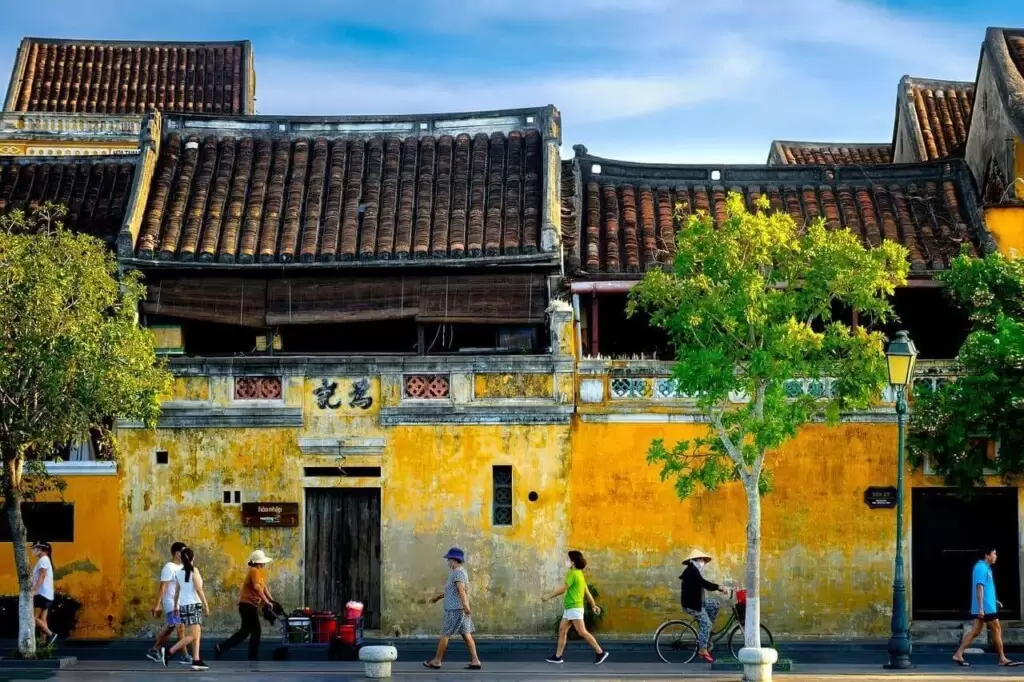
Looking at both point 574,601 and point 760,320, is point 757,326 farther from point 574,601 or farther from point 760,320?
point 574,601

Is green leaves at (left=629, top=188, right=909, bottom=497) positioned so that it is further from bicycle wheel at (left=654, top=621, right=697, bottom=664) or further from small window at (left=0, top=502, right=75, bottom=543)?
small window at (left=0, top=502, right=75, bottom=543)

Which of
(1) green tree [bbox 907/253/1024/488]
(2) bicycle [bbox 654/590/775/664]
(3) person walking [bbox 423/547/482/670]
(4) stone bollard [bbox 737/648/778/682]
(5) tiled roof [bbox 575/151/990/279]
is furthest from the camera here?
(5) tiled roof [bbox 575/151/990/279]

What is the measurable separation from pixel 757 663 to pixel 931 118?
20.1 m

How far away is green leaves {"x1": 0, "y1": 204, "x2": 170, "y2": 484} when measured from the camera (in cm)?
2350

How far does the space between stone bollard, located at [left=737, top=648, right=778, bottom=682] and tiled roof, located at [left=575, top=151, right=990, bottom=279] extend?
8516 mm

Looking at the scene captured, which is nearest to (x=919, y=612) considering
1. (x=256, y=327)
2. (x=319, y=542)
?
(x=319, y=542)

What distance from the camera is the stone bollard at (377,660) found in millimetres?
21969

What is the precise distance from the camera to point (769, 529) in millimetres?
26797

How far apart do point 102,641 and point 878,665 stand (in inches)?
467

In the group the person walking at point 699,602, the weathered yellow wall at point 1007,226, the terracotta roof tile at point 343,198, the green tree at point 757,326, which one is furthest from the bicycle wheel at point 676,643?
the weathered yellow wall at point 1007,226

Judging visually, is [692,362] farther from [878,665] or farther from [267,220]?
[267,220]

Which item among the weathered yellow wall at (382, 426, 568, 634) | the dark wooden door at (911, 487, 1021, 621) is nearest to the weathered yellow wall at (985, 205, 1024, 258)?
the dark wooden door at (911, 487, 1021, 621)

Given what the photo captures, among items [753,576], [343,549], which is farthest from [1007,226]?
[343,549]

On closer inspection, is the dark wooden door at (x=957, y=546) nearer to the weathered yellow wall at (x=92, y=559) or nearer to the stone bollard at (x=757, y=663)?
the stone bollard at (x=757, y=663)
